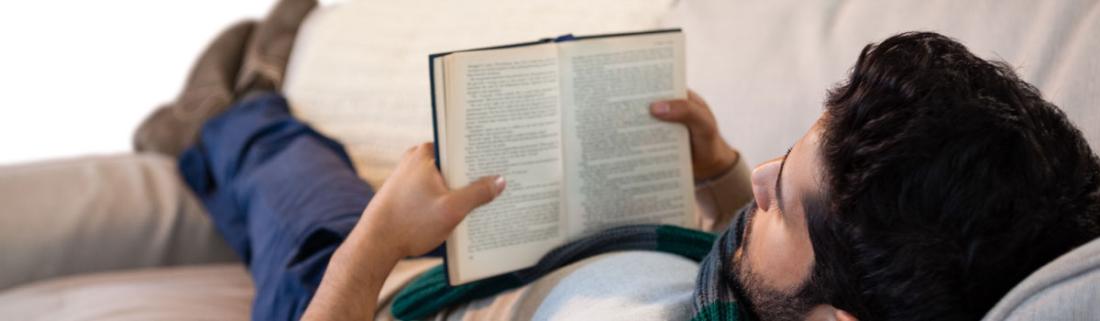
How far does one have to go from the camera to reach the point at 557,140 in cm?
92

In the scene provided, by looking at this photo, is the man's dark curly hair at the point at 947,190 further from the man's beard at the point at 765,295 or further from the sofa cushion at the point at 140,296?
the sofa cushion at the point at 140,296

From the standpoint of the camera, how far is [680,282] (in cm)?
85

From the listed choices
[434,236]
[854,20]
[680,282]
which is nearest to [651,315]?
[680,282]

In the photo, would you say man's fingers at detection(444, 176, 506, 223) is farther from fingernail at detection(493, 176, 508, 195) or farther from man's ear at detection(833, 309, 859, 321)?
man's ear at detection(833, 309, 859, 321)

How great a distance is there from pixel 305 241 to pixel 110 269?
0.49m

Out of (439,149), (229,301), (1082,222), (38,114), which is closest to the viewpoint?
(1082,222)

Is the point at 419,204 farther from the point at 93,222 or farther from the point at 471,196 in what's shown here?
the point at 93,222

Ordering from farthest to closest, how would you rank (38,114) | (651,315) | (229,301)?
(38,114) < (229,301) < (651,315)

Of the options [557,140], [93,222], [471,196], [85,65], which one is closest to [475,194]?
[471,196]

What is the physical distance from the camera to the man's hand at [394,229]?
861 millimetres

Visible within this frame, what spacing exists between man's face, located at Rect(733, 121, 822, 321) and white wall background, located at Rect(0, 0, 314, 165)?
5.56 ft

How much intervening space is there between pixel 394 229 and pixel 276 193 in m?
0.46

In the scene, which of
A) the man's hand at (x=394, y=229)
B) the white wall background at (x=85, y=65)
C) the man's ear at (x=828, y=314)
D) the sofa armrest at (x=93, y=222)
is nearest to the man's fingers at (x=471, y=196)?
the man's hand at (x=394, y=229)

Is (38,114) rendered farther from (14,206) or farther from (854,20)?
(854,20)
